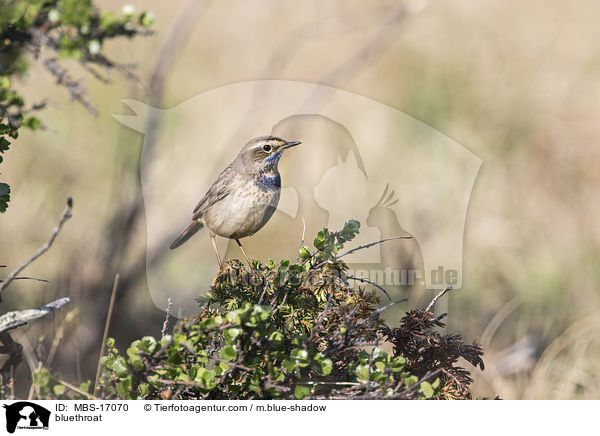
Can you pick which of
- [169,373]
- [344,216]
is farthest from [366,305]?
[344,216]

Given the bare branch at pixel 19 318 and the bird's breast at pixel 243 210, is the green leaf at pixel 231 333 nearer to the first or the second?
the bare branch at pixel 19 318

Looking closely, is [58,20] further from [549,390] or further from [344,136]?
[549,390]

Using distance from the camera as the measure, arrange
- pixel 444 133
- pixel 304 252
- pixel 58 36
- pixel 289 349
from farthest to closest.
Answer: pixel 444 133 < pixel 304 252 < pixel 289 349 < pixel 58 36

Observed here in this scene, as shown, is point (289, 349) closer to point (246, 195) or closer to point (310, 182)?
point (246, 195)

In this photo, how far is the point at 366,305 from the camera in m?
2.14

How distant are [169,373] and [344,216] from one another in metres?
2.03

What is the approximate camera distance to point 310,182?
4.07m

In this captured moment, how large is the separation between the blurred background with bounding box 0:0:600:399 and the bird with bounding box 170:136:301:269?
2.50ft

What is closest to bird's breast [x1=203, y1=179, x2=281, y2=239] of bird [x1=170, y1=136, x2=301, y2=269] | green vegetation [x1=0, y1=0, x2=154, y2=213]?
bird [x1=170, y1=136, x2=301, y2=269]

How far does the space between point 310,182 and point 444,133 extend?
6.42 feet

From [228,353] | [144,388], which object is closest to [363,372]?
[228,353]
